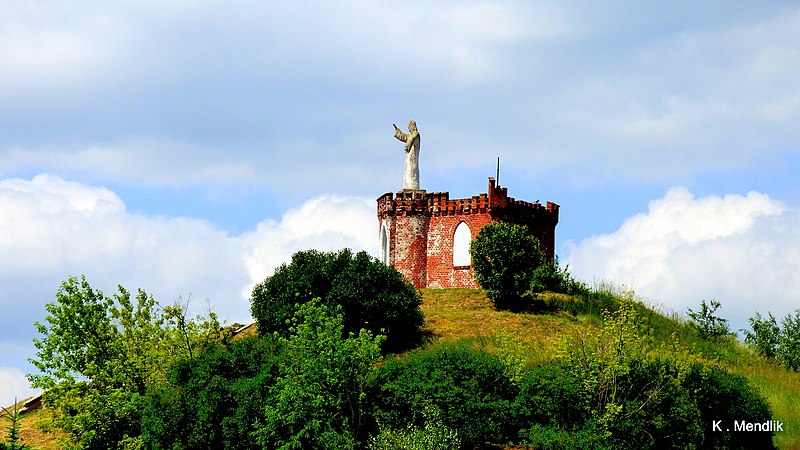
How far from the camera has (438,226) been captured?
56.0m

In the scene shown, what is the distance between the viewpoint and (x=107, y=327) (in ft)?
121

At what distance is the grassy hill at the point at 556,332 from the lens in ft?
132

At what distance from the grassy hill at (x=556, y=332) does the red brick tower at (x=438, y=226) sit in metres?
1.70

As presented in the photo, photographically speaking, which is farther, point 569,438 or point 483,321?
point 483,321

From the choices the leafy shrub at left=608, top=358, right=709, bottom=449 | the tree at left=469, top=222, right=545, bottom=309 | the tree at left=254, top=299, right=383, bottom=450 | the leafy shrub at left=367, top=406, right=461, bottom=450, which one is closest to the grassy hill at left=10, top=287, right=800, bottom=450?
the tree at left=469, top=222, right=545, bottom=309

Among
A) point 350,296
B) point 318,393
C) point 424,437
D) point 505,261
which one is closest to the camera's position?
point 424,437

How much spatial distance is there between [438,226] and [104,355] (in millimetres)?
24349

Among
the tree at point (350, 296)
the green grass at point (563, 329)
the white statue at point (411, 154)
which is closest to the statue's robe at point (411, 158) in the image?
the white statue at point (411, 154)

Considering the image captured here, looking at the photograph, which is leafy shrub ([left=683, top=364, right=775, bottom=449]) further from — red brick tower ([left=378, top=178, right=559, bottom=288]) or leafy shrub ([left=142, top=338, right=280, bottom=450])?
red brick tower ([left=378, top=178, right=559, bottom=288])

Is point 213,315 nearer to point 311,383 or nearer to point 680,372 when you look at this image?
point 311,383

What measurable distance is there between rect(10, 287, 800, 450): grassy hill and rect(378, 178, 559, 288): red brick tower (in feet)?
5.57

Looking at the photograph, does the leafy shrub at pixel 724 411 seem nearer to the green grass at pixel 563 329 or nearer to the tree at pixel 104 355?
the green grass at pixel 563 329

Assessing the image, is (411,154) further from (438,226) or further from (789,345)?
(789,345)

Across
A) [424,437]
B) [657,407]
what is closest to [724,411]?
[657,407]
